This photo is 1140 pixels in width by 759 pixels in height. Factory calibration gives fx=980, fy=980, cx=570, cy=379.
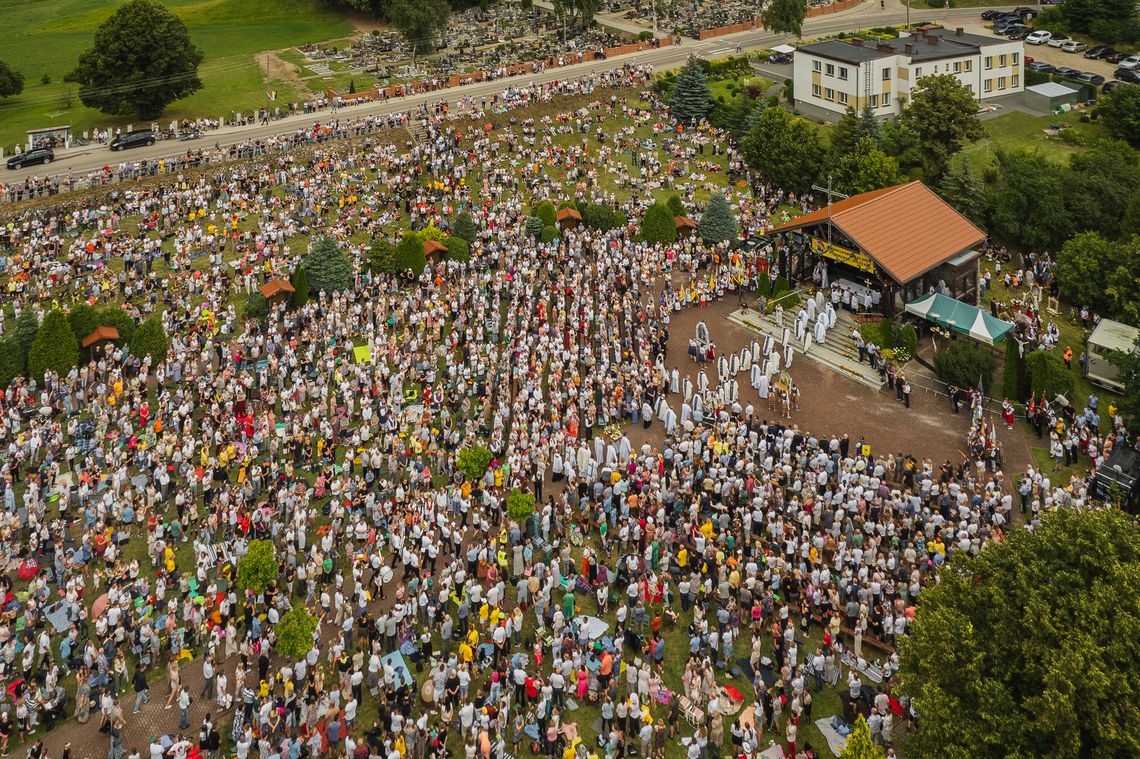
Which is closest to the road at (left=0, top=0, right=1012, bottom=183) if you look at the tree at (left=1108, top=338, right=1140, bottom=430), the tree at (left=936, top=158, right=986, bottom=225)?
the tree at (left=936, top=158, right=986, bottom=225)

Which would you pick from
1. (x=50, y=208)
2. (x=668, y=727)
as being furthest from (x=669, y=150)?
(x=668, y=727)

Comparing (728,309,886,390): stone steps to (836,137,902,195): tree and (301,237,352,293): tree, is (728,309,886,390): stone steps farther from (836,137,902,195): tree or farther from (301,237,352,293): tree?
(301,237,352,293): tree

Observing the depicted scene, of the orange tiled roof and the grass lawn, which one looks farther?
the grass lawn

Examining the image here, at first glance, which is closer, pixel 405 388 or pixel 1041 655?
pixel 1041 655

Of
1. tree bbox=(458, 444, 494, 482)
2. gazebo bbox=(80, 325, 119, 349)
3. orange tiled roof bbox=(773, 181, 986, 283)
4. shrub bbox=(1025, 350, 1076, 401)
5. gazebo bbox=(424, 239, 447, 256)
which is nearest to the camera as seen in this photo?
tree bbox=(458, 444, 494, 482)

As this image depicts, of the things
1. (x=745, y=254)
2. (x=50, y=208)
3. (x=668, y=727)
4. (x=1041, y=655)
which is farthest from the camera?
(x=50, y=208)

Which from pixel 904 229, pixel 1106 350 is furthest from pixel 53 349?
pixel 1106 350

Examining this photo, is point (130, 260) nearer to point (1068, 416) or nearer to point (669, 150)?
point (669, 150)
